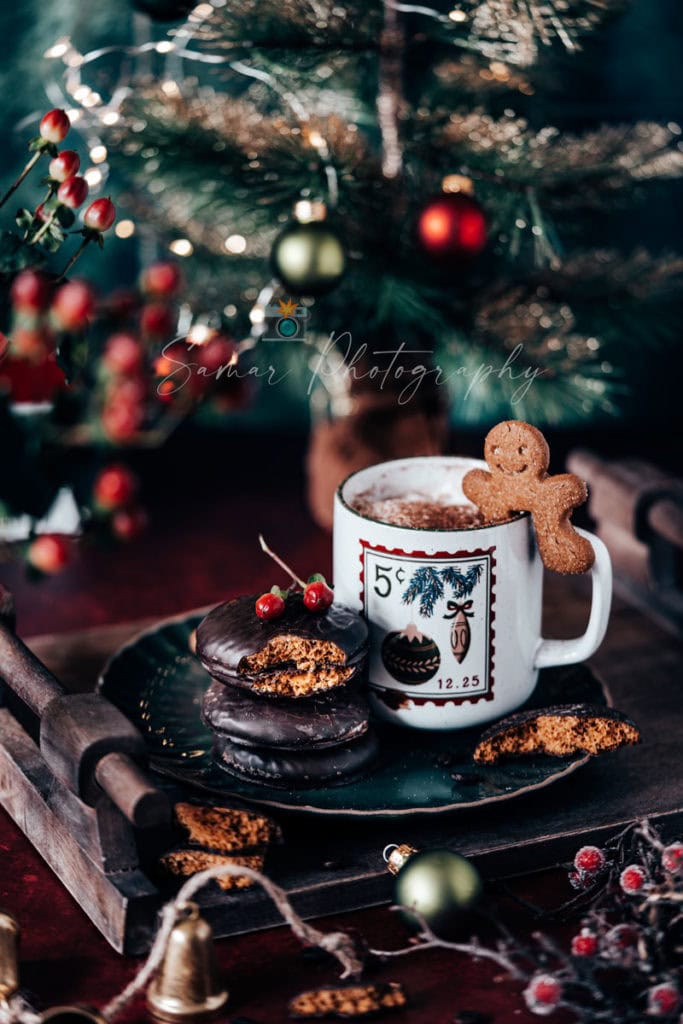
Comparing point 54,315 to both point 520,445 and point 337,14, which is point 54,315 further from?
point 337,14

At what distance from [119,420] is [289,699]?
12.8 inches

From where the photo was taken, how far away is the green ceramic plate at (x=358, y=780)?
0.78 metres

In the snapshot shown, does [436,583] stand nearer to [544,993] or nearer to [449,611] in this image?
[449,611]

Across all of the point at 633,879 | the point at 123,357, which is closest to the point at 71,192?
the point at 123,357

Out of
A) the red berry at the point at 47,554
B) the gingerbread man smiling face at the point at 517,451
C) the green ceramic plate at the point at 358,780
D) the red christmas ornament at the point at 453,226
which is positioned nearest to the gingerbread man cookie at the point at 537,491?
the gingerbread man smiling face at the point at 517,451

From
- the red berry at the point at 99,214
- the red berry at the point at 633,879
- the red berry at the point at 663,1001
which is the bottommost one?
the red berry at the point at 633,879

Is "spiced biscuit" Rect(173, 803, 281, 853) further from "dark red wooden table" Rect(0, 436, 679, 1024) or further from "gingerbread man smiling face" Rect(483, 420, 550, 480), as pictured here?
"gingerbread man smiling face" Rect(483, 420, 550, 480)

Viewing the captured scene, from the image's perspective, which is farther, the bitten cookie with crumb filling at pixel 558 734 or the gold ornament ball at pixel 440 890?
the bitten cookie with crumb filling at pixel 558 734

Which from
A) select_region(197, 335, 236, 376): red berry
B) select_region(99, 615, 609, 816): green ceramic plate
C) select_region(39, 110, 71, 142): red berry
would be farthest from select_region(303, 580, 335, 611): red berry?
select_region(197, 335, 236, 376): red berry

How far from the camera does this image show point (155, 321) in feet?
4.00

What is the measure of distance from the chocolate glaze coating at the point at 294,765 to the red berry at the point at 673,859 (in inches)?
7.6

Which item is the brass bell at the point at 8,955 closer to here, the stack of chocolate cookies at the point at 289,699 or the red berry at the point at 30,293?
the stack of chocolate cookies at the point at 289,699

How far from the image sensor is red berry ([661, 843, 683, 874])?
0.70 m

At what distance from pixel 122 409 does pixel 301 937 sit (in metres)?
0.47
